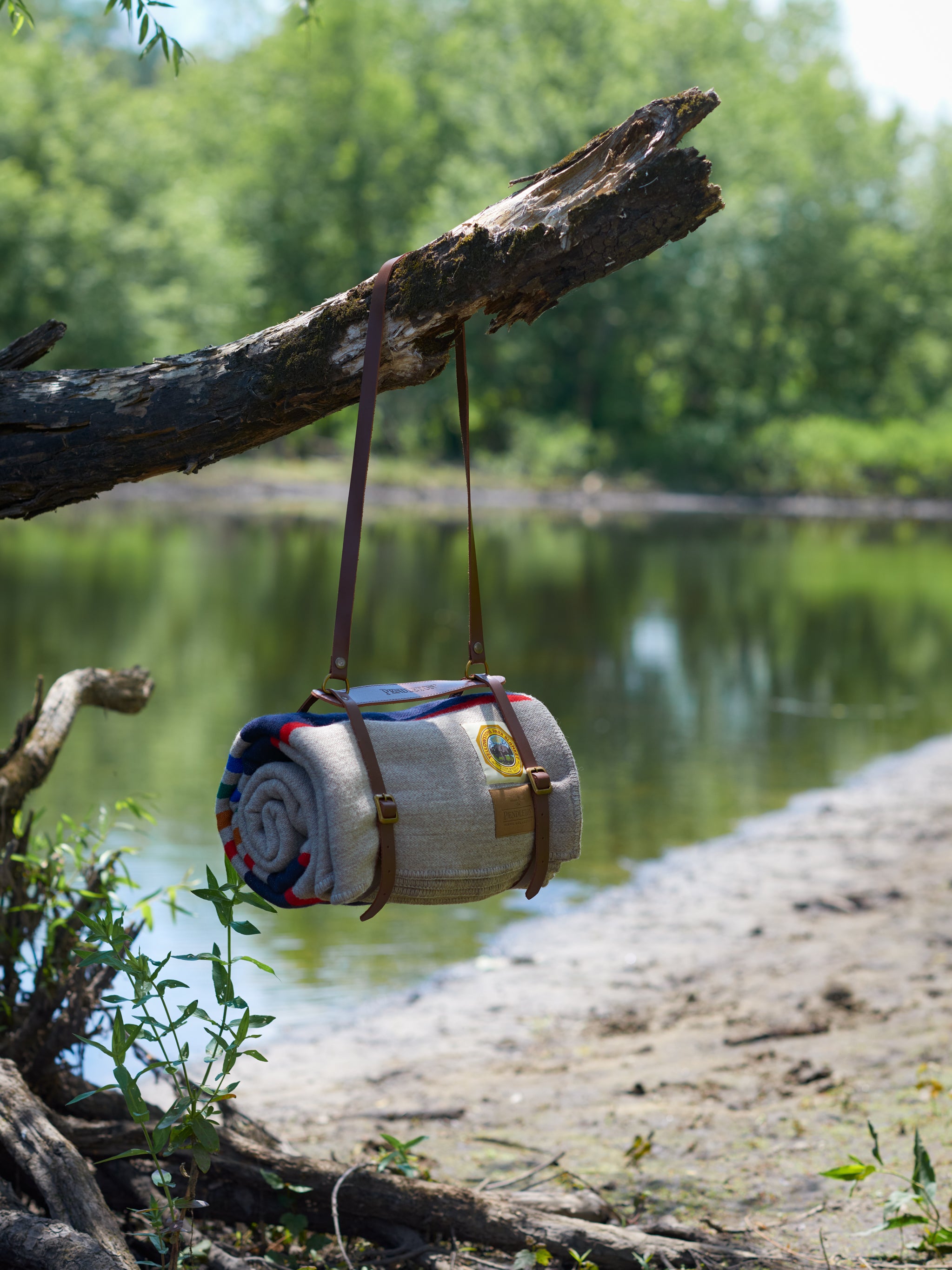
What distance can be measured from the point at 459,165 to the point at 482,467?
1045cm

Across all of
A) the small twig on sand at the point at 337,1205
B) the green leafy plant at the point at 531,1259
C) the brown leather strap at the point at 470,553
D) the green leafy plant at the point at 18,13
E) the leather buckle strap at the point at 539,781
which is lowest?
the green leafy plant at the point at 531,1259

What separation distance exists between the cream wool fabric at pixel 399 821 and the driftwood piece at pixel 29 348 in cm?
99

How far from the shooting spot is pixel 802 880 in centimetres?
795

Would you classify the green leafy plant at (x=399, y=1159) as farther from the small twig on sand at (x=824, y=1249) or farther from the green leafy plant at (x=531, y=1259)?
the small twig on sand at (x=824, y=1249)

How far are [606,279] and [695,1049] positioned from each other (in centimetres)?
4365

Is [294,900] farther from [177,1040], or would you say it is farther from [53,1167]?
[53,1167]

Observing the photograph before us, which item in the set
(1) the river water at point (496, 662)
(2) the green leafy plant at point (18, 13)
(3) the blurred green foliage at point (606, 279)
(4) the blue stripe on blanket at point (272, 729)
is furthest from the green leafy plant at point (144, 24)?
(3) the blurred green foliage at point (606, 279)

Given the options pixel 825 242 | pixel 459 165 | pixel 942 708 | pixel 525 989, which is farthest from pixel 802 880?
pixel 825 242

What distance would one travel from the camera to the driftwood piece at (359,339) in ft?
7.92

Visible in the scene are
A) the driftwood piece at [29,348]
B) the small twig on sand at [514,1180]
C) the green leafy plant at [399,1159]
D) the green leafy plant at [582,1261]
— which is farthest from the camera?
the small twig on sand at [514,1180]

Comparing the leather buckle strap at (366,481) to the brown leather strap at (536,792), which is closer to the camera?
the leather buckle strap at (366,481)

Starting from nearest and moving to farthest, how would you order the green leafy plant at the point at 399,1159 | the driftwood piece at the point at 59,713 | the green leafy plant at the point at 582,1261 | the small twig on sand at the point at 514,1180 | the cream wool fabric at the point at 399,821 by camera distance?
1. the cream wool fabric at the point at 399,821
2. the green leafy plant at the point at 582,1261
3. the green leafy plant at the point at 399,1159
4. the driftwood piece at the point at 59,713
5. the small twig on sand at the point at 514,1180

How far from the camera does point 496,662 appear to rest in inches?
587

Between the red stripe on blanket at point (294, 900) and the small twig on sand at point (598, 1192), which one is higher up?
the red stripe on blanket at point (294, 900)
